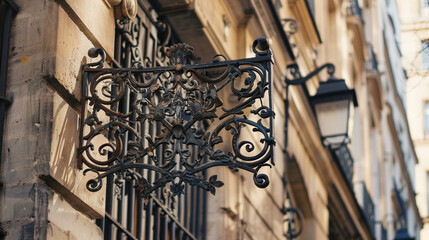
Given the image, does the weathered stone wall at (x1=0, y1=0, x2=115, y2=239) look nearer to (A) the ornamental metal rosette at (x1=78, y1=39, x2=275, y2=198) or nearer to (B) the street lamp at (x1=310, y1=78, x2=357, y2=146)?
(A) the ornamental metal rosette at (x1=78, y1=39, x2=275, y2=198)

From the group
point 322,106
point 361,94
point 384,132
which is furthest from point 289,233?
point 384,132

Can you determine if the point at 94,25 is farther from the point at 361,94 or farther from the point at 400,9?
the point at 400,9

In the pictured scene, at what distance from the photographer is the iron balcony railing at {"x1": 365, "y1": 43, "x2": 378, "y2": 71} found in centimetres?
2398

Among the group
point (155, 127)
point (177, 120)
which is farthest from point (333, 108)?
A: point (177, 120)

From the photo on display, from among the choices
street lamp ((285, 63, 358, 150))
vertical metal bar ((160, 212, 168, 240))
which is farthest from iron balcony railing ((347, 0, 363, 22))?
vertical metal bar ((160, 212, 168, 240))

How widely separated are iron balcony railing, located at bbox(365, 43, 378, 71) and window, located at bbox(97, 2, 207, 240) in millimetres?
15228

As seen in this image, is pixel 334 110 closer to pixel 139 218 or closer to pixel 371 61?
pixel 139 218

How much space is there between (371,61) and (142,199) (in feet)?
56.4

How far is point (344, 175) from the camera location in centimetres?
1667

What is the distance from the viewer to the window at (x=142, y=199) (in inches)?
286

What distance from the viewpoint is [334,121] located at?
12.7 metres

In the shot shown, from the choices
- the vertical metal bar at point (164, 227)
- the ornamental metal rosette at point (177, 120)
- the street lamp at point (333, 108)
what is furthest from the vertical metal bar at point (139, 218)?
the street lamp at point (333, 108)

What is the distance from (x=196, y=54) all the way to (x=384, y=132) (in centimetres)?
1811

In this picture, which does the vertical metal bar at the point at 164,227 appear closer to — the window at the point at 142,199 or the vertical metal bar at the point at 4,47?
the window at the point at 142,199
